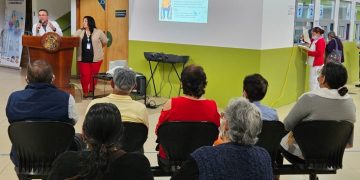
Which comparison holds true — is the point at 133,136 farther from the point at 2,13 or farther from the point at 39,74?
the point at 2,13

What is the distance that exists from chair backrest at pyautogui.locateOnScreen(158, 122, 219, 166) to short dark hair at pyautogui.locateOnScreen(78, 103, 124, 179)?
3.43 ft

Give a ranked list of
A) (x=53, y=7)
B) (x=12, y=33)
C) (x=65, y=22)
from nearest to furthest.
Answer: (x=53, y=7)
(x=65, y=22)
(x=12, y=33)

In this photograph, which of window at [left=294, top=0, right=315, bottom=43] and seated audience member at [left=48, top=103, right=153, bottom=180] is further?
window at [left=294, top=0, right=315, bottom=43]

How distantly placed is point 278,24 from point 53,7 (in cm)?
594

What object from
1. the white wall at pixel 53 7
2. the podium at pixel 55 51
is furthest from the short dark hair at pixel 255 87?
the white wall at pixel 53 7

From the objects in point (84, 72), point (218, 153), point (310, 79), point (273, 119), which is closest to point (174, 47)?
point (84, 72)

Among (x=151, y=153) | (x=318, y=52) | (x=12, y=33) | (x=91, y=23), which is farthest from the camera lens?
(x=12, y=33)

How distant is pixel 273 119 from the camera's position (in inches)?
121

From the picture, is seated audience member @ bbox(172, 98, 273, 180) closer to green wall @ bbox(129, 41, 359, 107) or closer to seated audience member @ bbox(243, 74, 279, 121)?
seated audience member @ bbox(243, 74, 279, 121)

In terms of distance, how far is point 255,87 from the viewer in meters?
3.06

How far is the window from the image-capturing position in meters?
7.59

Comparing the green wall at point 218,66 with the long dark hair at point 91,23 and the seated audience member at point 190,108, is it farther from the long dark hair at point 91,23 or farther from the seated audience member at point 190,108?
the seated audience member at point 190,108

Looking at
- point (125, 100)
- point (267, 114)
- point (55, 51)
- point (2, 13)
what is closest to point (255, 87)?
point (267, 114)

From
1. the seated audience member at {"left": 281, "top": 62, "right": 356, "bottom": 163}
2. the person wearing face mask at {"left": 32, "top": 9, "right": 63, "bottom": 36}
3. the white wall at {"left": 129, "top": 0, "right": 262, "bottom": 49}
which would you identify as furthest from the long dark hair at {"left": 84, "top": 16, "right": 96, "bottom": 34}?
the seated audience member at {"left": 281, "top": 62, "right": 356, "bottom": 163}
